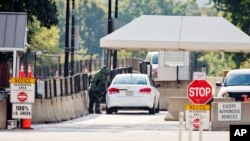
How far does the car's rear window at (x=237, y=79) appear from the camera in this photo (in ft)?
140

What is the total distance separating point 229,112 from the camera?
3484cm

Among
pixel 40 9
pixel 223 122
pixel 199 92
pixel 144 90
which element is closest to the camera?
pixel 199 92

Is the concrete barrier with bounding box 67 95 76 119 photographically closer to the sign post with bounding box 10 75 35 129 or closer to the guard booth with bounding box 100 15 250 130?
the guard booth with bounding box 100 15 250 130

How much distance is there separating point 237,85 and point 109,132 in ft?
35.5

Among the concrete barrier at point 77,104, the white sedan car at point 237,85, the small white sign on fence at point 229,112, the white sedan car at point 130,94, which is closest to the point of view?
the small white sign on fence at point 229,112

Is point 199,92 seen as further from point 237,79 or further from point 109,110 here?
point 109,110

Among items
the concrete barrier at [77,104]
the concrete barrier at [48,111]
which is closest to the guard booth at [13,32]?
the concrete barrier at [48,111]

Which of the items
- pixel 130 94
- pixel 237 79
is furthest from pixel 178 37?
pixel 237 79

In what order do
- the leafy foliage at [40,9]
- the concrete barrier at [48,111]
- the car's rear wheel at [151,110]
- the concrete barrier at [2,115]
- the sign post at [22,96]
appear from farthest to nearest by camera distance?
the leafy foliage at [40,9]
the car's rear wheel at [151,110]
the concrete barrier at [48,111]
the concrete barrier at [2,115]
the sign post at [22,96]

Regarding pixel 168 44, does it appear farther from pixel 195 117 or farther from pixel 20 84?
pixel 195 117

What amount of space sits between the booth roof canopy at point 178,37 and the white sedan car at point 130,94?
2.84m

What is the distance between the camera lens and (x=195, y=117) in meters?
26.1

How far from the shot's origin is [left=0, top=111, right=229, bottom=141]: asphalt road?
29.6 metres

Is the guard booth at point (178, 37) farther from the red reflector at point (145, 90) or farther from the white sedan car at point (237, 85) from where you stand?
the white sedan car at point (237, 85)
